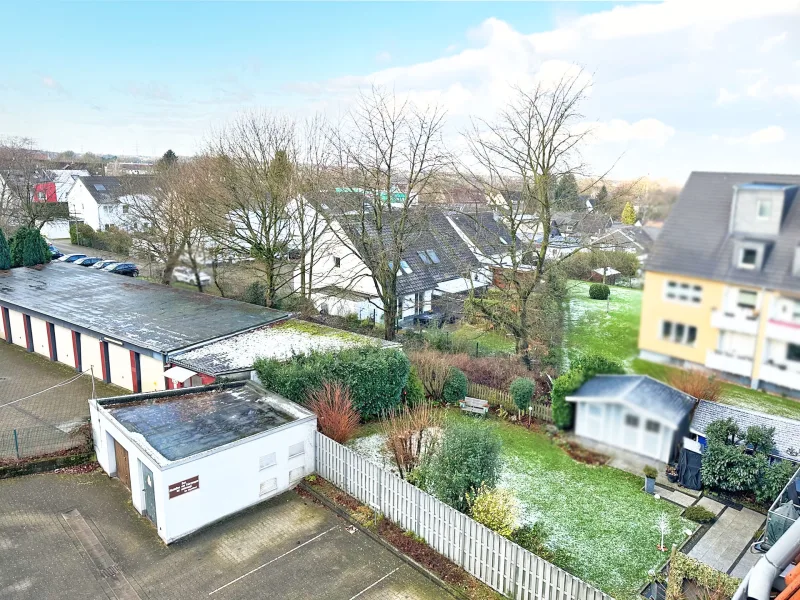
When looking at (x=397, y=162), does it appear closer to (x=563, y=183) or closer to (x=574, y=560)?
(x=563, y=183)

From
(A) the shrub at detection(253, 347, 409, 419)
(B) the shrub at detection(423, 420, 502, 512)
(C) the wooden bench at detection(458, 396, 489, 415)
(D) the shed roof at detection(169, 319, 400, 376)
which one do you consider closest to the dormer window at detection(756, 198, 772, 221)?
(B) the shrub at detection(423, 420, 502, 512)

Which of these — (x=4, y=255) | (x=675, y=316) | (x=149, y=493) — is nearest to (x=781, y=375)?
(x=675, y=316)

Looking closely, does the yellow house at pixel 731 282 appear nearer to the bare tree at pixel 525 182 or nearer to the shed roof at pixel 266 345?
the bare tree at pixel 525 182

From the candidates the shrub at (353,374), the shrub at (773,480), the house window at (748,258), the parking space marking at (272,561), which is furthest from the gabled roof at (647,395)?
the shrub at (353,374)

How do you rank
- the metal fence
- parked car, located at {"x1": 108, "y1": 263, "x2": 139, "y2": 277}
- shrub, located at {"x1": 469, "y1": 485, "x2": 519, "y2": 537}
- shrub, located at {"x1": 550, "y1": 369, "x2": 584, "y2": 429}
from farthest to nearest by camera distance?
parked car, located at {"x1": 108, "y1": 263, "x2": 139, "y2": 277} < the metal fence < shrub, located at {"x1": 469, "y1": 485, "x2": 519, "y2": 537} < shrub, located at {"x1": 550, "y1": 369, "x2": 584, "y2": 429}

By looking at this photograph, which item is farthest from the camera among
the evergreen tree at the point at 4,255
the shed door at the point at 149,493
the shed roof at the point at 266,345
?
the evergreen tree at the point at 4,255

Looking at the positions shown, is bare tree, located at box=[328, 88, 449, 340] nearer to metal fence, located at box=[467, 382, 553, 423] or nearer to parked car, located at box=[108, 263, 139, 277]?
metal fence, located at box=[467, 382, 553, 423]

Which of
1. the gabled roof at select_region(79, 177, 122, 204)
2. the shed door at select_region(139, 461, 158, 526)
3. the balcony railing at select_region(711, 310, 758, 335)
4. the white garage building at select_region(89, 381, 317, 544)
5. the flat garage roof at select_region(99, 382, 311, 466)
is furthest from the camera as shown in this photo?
the gabled roof at select_region(79, 177, 122, 204)
